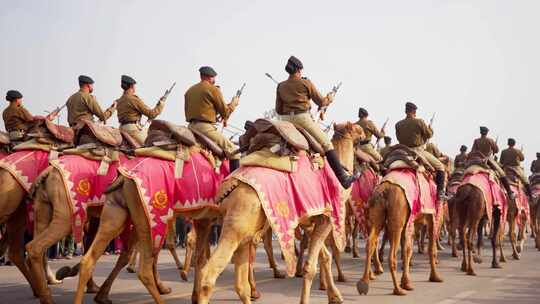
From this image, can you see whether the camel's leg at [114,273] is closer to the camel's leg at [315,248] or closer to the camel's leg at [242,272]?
the camel's leg at [242,272]

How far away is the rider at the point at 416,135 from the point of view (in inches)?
488

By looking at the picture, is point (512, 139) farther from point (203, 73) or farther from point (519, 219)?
point (203, 73)

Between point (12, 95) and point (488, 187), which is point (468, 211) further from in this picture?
point (12, 95)

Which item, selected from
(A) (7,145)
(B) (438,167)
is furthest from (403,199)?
(A) (7,145)

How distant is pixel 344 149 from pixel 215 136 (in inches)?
84.9

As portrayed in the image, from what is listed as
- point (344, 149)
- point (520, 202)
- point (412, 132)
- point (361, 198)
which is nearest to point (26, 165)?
point (344, 149)

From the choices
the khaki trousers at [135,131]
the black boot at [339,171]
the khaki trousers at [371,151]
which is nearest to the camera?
the black boot at [339,171]

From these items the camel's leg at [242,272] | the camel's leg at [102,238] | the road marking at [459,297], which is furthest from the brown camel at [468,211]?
the camel's leg at [102,238]

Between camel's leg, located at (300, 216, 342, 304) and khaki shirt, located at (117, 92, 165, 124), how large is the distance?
4.10 meters

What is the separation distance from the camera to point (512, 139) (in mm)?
20141

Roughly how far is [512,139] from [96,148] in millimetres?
14906

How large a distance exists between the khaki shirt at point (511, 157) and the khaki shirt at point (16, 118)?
48.7 ft

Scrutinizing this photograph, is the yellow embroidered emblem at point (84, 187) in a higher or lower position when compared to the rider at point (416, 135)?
lower

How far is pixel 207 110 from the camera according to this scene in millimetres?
9883
